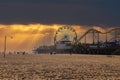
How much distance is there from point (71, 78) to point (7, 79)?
5.10 metres

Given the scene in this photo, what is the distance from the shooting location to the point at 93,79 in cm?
3008

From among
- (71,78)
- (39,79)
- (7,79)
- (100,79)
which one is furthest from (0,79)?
(100,79)

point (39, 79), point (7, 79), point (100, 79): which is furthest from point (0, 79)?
point (100, 79)

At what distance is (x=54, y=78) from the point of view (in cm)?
3030

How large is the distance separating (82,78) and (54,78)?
2.26 m

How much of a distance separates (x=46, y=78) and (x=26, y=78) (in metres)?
1.57

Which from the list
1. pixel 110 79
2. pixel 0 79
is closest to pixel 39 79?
pixel 0 79

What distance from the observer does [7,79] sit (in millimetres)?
28828

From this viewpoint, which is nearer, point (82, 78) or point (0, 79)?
point (0, 79)

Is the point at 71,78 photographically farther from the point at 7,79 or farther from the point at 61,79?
the point at 7,79

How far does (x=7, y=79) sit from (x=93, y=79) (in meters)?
6.60

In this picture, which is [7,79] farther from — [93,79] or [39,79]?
[93,79]

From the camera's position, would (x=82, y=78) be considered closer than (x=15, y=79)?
No

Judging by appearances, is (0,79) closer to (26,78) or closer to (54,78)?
(26,78)
